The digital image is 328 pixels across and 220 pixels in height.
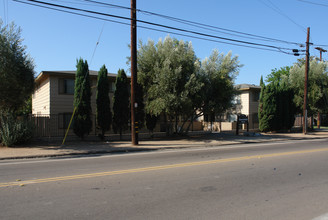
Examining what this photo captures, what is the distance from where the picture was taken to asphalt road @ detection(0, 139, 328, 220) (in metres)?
4.47

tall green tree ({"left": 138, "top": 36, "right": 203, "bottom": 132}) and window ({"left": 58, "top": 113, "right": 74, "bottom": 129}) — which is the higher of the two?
tall green tree ({"left": 138, "top": 36, "right": 203, "bottom": 132})

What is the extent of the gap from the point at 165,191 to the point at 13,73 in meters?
11.5

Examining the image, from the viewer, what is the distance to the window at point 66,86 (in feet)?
63.9

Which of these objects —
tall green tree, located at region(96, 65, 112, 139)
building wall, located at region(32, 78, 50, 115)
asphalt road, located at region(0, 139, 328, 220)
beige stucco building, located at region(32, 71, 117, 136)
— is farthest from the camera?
building wall, located at region(32, 78, 50, 115)

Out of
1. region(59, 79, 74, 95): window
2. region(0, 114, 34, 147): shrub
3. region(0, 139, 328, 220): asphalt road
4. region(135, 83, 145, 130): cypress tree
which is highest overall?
region(59, 79, 74, 95): window

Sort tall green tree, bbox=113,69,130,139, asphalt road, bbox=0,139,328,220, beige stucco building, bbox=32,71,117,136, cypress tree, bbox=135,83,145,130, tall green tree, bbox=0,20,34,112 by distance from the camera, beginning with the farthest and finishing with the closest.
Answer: beige stucco building, bbox=32,71,117,136
cypress tree, bbox=135,83,145,130
tall green tree, bbox=113,69,130,139
tall green tree, bbox=0,20,34,112
asphalt road, bbox=0,139,328,220

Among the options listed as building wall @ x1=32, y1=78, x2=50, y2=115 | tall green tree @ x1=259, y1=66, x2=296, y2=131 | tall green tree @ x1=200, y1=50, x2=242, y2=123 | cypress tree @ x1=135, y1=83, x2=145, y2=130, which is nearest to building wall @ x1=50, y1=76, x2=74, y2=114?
building wall @ x1=32, y1=78, x2=50, y2=115

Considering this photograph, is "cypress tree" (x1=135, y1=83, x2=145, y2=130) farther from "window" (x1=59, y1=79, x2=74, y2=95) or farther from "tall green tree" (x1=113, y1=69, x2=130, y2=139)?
"window" (x1=59, y1=79, x2=74, y2=95)

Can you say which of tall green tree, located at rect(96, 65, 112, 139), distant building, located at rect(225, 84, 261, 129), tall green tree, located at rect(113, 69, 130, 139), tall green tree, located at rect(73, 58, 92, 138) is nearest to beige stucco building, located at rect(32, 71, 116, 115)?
tall green tree, located at rect(96, 65, 112, 139)

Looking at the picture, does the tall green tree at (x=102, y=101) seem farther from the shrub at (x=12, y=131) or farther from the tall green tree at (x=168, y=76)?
the shrub at (x=12, y=131)

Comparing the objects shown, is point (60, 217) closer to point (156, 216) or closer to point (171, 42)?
point (156, 216)

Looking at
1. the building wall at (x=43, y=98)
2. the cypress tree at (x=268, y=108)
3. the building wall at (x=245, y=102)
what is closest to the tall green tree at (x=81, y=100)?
the building wall at (x=43, y=98)

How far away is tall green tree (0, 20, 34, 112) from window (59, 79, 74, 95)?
16.3 ft

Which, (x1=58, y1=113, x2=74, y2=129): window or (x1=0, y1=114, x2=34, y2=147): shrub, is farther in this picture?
(x1=58, y1=113, x2=74, y2=129): window
